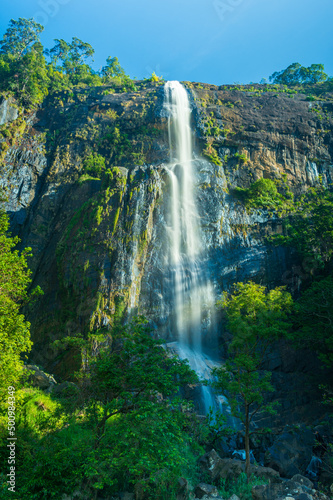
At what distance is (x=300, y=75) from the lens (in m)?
48.6

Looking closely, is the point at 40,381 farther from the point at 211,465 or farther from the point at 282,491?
the point at 282,491

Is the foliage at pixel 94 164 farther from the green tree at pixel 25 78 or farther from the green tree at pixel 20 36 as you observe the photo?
the green tree at pixel 20 36

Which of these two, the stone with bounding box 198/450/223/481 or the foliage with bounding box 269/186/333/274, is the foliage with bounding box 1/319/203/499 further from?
the foliage with bounding box 269/186/333/274

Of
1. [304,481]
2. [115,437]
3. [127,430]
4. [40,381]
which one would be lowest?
[304,481]

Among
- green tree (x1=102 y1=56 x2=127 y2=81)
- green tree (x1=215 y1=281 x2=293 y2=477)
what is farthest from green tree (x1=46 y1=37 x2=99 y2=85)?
green tree (x1=215 y1=281 x2=293 y2=477)

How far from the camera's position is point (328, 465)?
11.9 metres

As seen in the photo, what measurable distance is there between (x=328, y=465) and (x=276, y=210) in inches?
785

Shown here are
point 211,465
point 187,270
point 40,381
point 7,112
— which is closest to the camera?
point 211,465

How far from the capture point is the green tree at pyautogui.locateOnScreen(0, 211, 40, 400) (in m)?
8.30

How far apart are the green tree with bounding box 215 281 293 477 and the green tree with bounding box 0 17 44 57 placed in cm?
5144

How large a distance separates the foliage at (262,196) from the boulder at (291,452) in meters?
17.9

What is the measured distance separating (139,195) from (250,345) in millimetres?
14186

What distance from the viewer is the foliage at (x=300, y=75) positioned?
47312 millimetres

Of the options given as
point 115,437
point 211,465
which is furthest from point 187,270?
point 115,437
